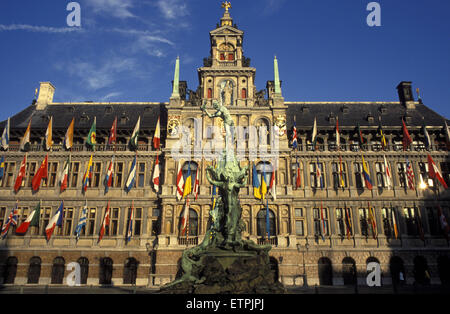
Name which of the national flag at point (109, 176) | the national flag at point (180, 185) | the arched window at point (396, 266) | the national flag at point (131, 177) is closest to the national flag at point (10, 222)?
the national flag at point (109, 176)

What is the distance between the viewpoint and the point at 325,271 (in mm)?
31469

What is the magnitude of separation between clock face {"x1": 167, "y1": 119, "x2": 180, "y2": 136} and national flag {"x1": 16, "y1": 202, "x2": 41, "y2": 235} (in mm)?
14334

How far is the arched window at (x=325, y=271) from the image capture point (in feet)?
102

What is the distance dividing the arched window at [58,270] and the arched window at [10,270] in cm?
376

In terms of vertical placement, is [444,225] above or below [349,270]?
above

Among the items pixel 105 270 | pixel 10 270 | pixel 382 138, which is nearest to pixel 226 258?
pixel 105 270

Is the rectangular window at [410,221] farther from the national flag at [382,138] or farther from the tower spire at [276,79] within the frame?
the tower spire at [276,79]

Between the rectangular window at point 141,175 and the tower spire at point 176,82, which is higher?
the tower spire at point 176,82

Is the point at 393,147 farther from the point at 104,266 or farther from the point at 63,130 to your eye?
the point at 63,130

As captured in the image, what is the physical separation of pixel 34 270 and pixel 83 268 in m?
4.73

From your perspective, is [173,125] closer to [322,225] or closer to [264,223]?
[264,223]

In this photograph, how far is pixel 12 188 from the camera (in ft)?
113

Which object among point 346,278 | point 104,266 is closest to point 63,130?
point 104,266

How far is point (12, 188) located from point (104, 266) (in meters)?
13.2
